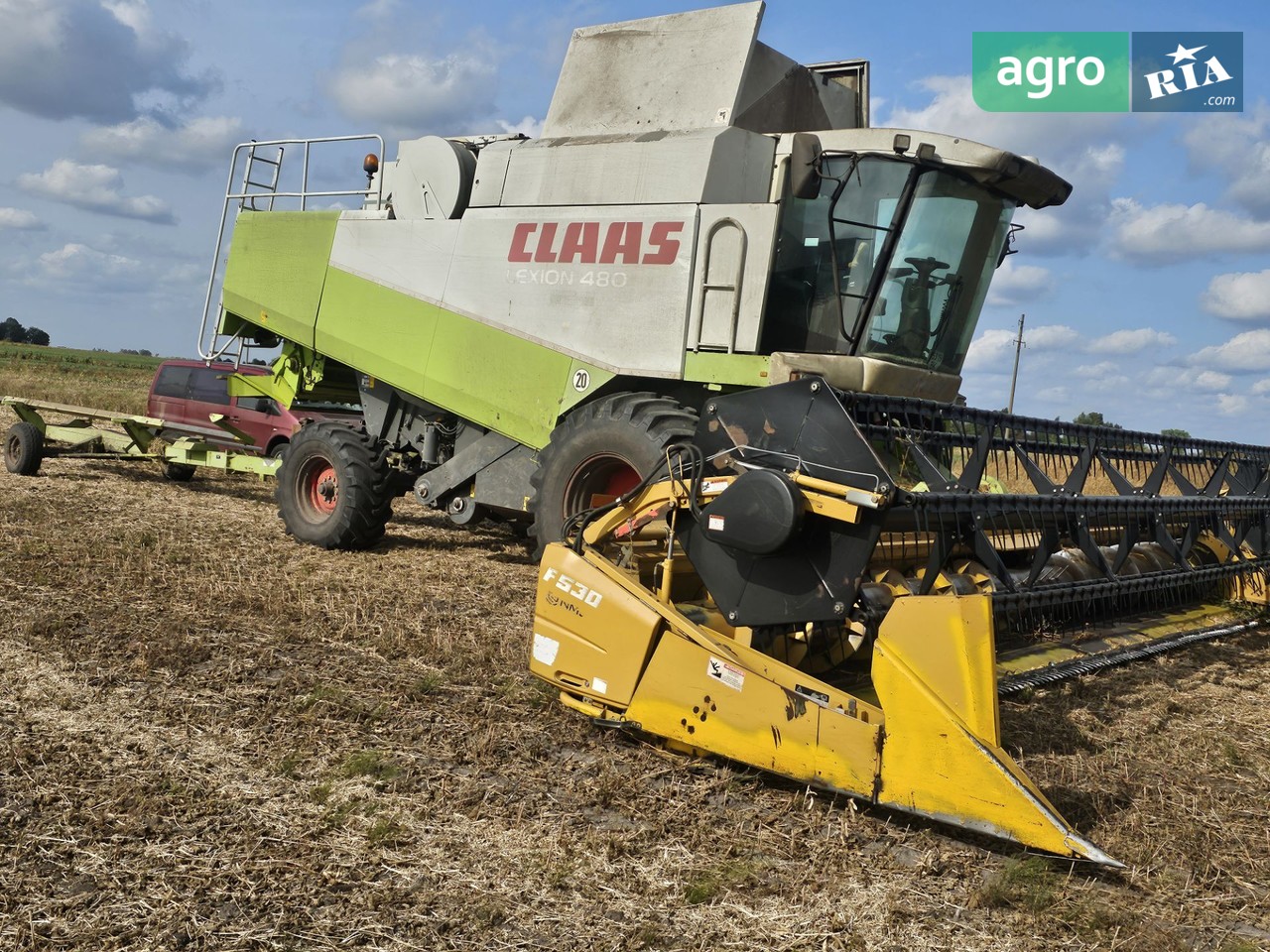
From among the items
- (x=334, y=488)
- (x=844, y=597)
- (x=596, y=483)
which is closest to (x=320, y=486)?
(x=334, y=488)

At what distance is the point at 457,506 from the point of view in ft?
25.2

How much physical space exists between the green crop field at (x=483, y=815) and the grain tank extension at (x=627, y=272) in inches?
79.3

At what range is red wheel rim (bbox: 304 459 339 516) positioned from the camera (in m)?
8.40

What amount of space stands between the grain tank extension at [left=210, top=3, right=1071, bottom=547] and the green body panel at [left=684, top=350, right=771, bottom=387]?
0.01 meters

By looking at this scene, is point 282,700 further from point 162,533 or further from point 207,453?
point 207,453

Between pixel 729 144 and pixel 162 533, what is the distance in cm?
480

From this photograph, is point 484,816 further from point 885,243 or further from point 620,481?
point 885,243

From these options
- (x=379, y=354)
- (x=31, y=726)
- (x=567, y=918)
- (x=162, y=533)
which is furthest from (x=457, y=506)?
(x=567, y=918)

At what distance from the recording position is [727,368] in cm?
618

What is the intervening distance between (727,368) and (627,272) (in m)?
0.97

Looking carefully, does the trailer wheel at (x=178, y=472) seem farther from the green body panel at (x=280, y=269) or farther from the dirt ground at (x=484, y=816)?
the dirt ground at (x=484, y=816)

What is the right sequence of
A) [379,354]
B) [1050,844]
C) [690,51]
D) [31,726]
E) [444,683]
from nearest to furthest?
1. [1050,844]
2. [31,726]
3. [444,683]
4. [690,51]
5. [379,354]

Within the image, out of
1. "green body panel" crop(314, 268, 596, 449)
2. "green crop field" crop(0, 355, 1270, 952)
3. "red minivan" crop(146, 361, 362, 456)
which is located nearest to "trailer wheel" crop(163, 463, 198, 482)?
"red minivan" crop(146, 361, 362, 456)

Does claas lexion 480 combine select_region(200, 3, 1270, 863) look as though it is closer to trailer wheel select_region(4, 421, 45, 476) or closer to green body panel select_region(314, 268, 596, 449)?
green body panel select_region(314, 268, 596, 449)
